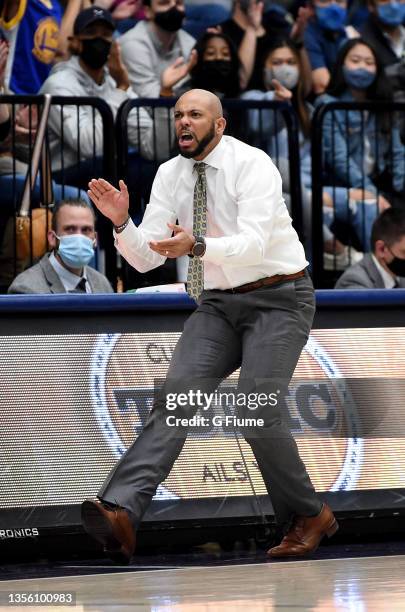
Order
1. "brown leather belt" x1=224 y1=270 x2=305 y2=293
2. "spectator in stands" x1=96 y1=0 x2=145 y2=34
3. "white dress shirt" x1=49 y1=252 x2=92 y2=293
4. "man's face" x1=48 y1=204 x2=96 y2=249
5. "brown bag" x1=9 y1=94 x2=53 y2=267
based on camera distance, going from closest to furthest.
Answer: "brown leather belt" x1=224 y1=270 x2=305 y2=293 < "white dress shirt" x1=49 y1=252 x2=92 y2=293 < "man's face" x1=48 y1=204 x2=96 y2=249 < "brown bag" x1=9 y1=94 x2=53 y2=267 < "spectator in stands" x1=96 y1=0 x2=145 y2=34

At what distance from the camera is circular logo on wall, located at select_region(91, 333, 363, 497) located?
636 cm

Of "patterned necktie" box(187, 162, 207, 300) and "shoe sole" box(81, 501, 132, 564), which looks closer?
"shoe sole" box(81, 501, 132, 564)

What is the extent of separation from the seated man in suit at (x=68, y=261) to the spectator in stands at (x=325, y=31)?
3566 mm

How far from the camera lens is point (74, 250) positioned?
7633mm

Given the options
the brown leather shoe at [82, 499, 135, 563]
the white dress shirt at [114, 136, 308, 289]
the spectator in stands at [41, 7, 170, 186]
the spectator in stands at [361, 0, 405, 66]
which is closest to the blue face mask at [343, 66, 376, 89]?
the spectator in stands at [361, 0, 405, 66]

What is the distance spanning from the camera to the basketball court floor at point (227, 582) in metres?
4.72

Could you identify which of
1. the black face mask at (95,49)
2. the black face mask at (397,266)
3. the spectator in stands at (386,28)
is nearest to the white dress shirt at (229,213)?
the black face mask at (397,266)

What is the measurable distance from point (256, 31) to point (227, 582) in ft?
20.0

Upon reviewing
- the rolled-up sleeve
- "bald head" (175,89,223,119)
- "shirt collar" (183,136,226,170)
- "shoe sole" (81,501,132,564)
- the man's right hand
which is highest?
"bald head" (175,89,223,119)

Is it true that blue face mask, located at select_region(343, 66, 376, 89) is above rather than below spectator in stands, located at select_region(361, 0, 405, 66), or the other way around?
below

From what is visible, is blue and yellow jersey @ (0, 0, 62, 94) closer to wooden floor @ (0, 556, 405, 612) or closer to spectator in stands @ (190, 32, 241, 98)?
spectator in stands @ (190, 32, 241, 98)

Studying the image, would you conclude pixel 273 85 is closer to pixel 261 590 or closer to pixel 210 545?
pixel 210 545

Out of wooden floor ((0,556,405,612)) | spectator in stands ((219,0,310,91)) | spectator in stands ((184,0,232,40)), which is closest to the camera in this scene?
wooden floor ((0,556,405,612))

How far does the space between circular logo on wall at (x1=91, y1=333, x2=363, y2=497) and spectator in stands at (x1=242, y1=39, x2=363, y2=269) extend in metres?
3.11
